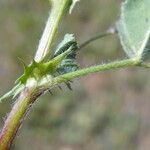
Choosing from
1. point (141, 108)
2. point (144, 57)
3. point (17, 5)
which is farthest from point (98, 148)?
point (144, 57)

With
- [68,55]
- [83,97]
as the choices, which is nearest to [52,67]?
[68,55]

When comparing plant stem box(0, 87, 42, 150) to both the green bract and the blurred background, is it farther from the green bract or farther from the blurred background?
the blurred background

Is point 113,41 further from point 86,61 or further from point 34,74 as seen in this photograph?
point 34,74

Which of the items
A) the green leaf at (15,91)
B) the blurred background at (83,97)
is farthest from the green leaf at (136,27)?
the blurred background at (83,97)

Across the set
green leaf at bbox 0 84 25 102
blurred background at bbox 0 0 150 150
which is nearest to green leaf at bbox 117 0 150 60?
green leaf at bbox 0 84 25 102

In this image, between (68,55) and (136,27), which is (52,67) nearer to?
(68,55)
